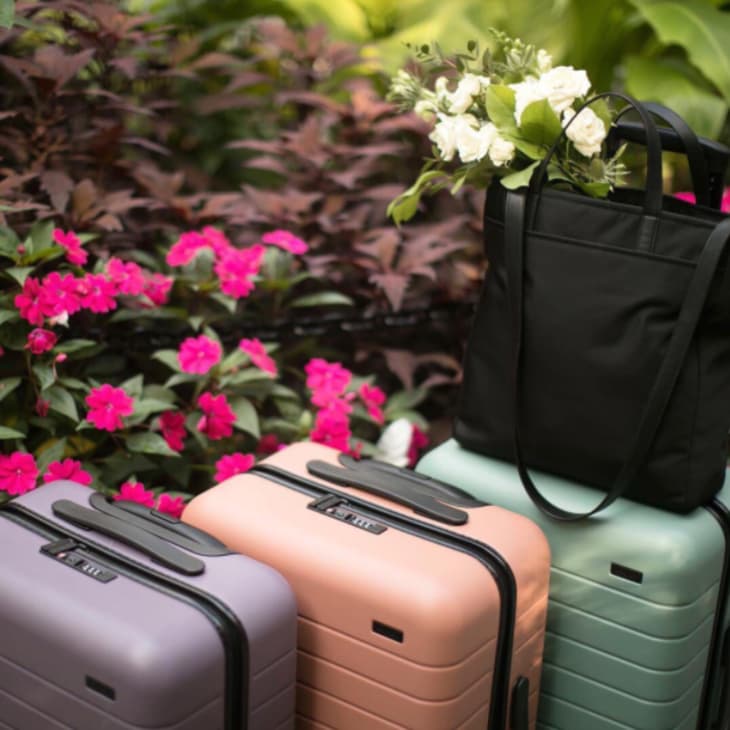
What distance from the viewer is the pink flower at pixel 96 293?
1.94 meters

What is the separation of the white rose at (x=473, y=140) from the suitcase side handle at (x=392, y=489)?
551mm

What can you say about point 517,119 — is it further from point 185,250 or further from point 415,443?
point 415,443

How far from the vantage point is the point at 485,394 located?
70.2 inches

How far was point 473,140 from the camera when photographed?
5.67 feet

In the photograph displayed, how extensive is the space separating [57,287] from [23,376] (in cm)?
20

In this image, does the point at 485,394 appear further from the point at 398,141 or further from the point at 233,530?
the point at 398,141

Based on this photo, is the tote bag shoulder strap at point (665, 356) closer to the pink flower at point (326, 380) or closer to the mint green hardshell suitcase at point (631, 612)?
the mint green hardshell suitcase at point (631, 612)

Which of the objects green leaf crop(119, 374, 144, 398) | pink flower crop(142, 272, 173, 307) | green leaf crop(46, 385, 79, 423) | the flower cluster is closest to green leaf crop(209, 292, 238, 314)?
pink flower crop(142, 272, 173, 307)

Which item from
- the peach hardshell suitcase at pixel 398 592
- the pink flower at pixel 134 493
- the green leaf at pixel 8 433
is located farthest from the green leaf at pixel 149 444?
the peach hardshell suitcase at pixel 398 592

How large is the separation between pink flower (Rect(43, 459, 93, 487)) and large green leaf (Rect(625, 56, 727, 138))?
1.94 metres

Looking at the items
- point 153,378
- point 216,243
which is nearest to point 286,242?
point 216,243

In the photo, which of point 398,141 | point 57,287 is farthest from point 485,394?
point 398,141

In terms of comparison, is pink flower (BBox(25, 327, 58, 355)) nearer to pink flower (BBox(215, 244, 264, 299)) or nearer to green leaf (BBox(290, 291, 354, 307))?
pink flower (BBox(215, 244, 264, 299))

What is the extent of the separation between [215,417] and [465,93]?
775 mm
